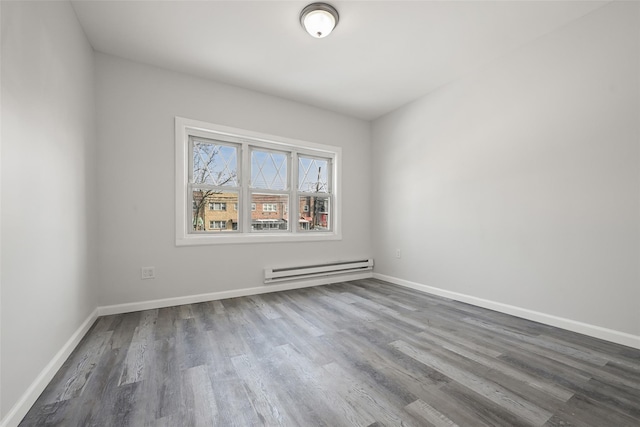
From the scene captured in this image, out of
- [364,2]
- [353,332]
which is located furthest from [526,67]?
[353,332]

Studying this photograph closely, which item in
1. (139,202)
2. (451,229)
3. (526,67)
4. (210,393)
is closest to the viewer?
(210,393)

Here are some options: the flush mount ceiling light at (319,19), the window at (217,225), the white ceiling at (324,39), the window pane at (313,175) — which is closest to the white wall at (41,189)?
the white ceiling at (324,39)

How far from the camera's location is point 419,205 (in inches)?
148

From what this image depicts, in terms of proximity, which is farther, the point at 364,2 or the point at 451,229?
the point at 451,229

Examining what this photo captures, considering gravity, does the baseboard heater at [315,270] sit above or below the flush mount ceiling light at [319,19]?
below

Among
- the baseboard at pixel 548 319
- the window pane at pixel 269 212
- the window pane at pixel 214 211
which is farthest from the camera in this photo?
the window pane at pixel 269 212

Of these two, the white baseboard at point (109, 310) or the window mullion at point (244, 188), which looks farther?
the window mullion at point (244, 188)

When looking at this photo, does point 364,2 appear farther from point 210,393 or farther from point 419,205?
point 210,393

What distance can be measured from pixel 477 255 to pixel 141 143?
12.9 ft

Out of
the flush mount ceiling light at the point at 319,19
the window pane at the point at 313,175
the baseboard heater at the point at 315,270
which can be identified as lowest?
the baseboard heater at the point at 315,270

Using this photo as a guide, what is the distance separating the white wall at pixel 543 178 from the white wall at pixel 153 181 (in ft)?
7.37

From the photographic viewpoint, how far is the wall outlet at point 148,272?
288cm

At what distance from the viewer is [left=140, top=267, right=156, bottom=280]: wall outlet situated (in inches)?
113

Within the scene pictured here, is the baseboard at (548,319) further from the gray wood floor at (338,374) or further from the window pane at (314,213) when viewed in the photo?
the window pane at (314,213)
